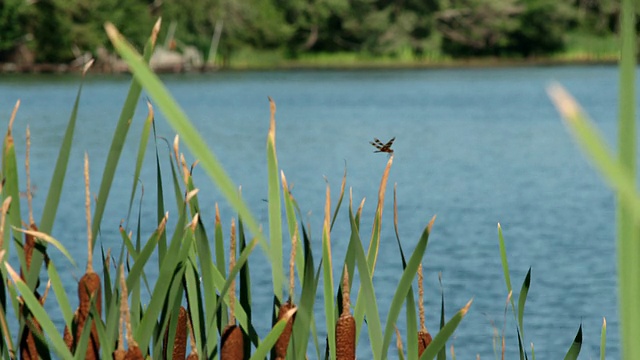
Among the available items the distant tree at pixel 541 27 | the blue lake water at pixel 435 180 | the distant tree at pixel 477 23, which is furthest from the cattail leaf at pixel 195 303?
the distant tree at pixel 541 27

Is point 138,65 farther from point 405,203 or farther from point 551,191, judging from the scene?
point 551,191

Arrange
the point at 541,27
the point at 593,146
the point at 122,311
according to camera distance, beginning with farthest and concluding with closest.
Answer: the point at 541,27 → the point at 122,311 → the point at 593,146

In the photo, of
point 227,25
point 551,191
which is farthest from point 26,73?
point 551,191

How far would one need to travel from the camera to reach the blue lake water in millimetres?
8797

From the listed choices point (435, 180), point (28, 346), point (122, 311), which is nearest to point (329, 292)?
point (122, 311)

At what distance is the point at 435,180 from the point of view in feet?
54.0

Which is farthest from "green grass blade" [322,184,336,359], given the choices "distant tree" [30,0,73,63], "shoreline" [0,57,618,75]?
"shoreline" [0,57,618,75]

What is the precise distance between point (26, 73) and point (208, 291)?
47499mm

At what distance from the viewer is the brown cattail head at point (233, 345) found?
4.61ft

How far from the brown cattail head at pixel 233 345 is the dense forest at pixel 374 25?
4605 centimetres

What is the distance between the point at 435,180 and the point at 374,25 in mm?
37992

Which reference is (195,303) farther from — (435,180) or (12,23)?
(12,23)

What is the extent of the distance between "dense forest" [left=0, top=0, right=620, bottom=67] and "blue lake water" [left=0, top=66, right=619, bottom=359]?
10.0 meters

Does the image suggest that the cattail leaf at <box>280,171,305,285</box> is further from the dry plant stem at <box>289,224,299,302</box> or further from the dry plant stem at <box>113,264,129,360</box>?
the dry plant stem at <box>113,264,129,360</box>
